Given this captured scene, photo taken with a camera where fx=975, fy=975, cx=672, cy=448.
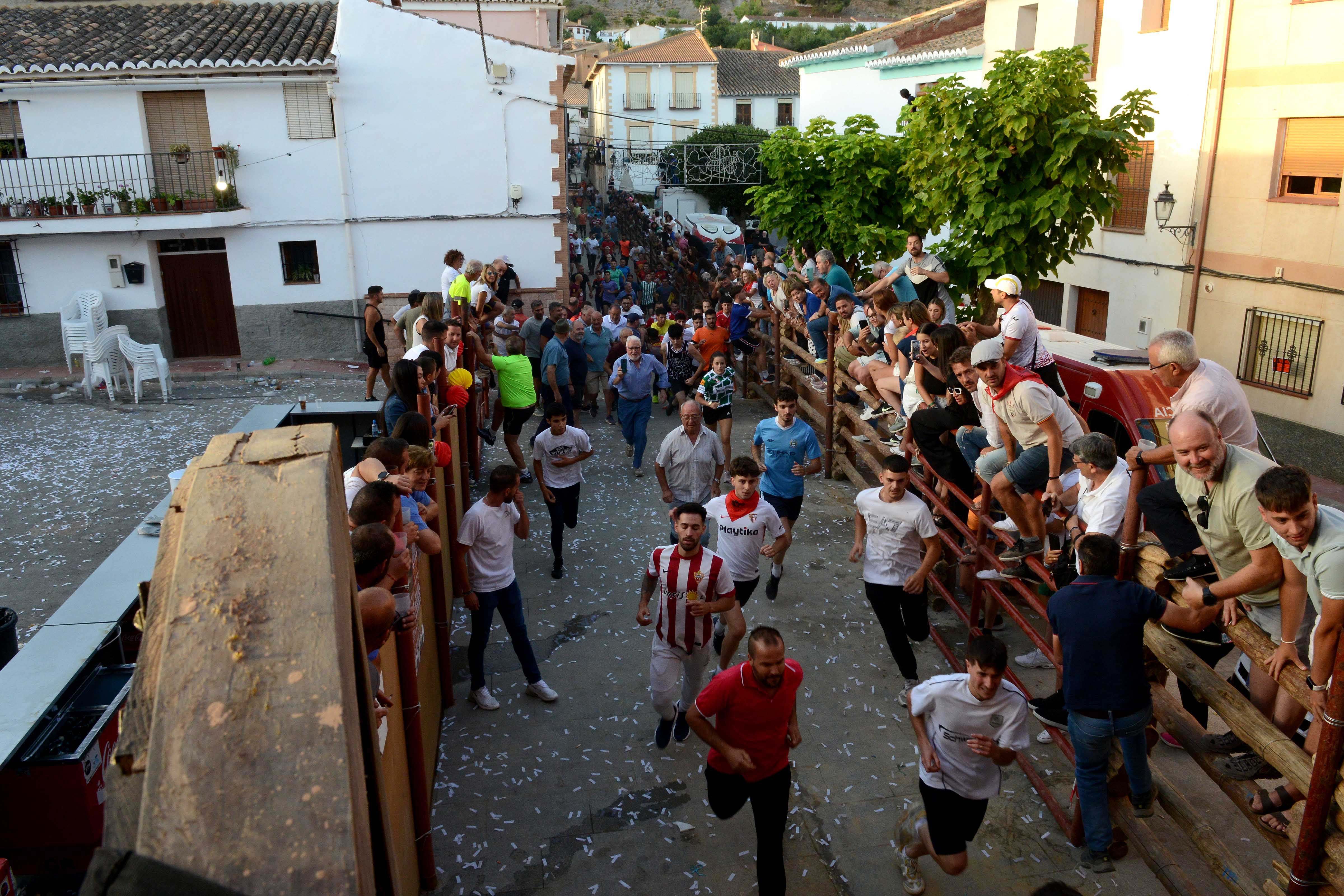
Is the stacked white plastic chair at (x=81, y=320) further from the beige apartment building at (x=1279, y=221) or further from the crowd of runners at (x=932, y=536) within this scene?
the beige apartment building at (x=1279, y=221)

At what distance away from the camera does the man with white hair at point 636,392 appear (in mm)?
12422

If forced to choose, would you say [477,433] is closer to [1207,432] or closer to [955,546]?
[955,546]

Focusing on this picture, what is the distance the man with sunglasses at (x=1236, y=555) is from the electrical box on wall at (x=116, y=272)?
68.1 ft

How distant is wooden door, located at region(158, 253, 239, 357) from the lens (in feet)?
67.3

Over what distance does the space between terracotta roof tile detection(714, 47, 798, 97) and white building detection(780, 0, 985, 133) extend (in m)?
17.7

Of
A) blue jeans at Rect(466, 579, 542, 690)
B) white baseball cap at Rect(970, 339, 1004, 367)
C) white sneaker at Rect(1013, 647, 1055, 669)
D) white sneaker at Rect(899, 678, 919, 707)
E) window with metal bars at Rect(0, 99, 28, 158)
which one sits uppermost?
window with metal bars at Rect(0, 99, 28, 158)

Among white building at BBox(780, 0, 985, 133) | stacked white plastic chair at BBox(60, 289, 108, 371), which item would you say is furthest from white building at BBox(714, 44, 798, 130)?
stacked white plastic chair at BBox(60, 289, 108, 371)

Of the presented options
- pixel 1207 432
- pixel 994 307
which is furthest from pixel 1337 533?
pixel 994 307

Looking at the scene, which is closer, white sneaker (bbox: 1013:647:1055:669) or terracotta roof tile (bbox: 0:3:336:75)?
white sneaker (bbox: 1013:647:1055:669)

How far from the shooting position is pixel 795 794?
6258 millimetres

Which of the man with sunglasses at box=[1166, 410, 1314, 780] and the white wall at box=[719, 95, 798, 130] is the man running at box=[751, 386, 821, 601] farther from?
the white wall at box=[719, 95, 798, 130]

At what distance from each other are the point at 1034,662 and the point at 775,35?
74480 millimetres

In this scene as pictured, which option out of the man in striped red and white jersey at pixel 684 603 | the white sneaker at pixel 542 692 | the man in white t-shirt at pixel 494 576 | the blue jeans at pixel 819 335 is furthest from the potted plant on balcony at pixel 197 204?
the man in striped red and white jersey at pixel 684 603

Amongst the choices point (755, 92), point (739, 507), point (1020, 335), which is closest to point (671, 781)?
point (739, 507)
